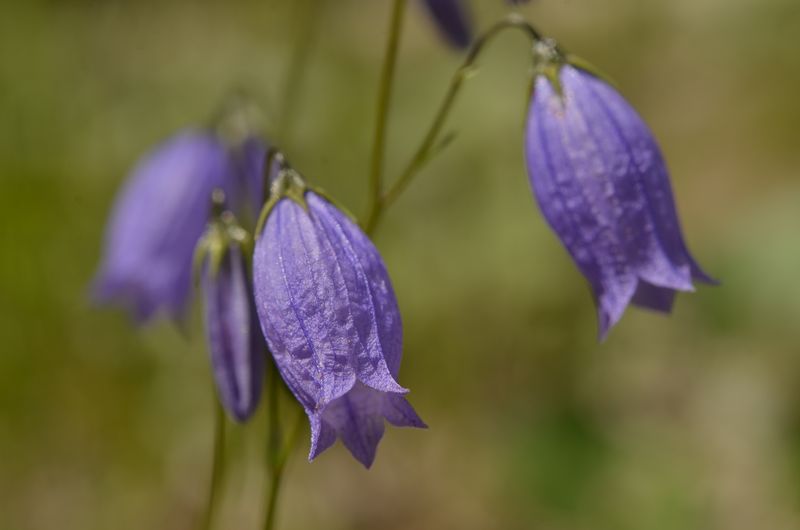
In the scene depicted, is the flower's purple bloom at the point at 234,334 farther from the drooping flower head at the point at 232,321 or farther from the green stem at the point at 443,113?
the green stem at the point at 443,113

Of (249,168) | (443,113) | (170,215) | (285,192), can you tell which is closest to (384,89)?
(443,113)

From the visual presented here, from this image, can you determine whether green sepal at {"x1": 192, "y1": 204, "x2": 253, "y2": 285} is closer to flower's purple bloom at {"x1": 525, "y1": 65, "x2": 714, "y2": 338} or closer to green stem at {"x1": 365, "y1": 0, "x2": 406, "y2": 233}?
green stem at {"x1": 365, "y1": 0, "x2": 406, "y2": 233}

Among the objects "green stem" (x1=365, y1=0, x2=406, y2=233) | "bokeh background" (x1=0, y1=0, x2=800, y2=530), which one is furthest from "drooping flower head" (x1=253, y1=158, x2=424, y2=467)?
"bokeh background" (x1=0, y1=0, x2=800, y2=530)

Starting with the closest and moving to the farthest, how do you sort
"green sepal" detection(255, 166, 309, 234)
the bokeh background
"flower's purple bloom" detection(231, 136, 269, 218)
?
"green sepal" detection(255, 166, 309, 234) → "flower's purple bloom" detection(231, 136, 269, 218) → the bokeh background

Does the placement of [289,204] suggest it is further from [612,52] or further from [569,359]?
[612,52]

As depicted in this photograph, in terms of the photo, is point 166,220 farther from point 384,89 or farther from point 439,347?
point 439,347

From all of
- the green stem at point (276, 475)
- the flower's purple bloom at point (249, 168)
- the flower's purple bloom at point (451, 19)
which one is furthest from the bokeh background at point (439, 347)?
the green stem at point (276, 475)
